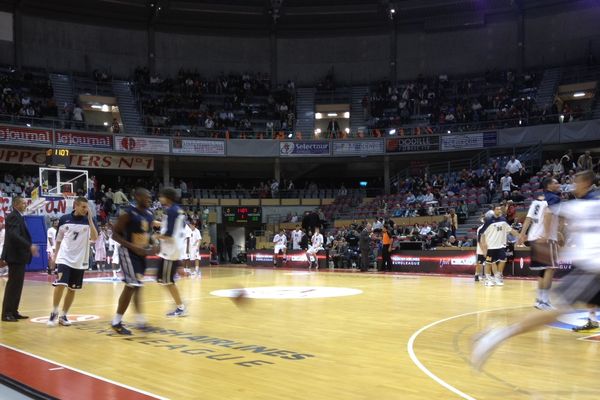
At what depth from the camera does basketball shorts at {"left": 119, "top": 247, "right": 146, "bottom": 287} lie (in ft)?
27.1

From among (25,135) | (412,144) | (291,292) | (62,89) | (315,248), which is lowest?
(291,292)

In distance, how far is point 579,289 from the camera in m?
4.29

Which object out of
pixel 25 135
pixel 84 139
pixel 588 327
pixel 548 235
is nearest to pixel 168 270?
pixel 548 235

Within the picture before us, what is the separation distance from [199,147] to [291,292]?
79.4 feet

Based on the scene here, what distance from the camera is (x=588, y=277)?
4.33 m

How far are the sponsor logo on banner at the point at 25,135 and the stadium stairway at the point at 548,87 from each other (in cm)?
2810

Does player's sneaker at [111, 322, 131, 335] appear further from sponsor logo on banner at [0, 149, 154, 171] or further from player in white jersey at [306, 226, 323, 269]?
sponsor logo on banner at [0, 149, 154, 171]

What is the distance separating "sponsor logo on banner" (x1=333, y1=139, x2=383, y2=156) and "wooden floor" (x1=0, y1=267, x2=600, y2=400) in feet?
83.4

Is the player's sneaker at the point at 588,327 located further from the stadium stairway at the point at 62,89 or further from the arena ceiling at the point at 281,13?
the arena ceiling at the point at 281,13

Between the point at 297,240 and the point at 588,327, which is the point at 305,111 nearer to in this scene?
the point at 297,240

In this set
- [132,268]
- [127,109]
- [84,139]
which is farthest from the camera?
[127,109]

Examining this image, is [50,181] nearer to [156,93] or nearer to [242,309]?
[156,93]

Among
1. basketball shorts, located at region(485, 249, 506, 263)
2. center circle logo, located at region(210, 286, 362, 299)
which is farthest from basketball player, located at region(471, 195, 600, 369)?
basketball shorts, located at region(485, 249, 506, 263)

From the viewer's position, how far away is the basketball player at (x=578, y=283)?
13.8ft
